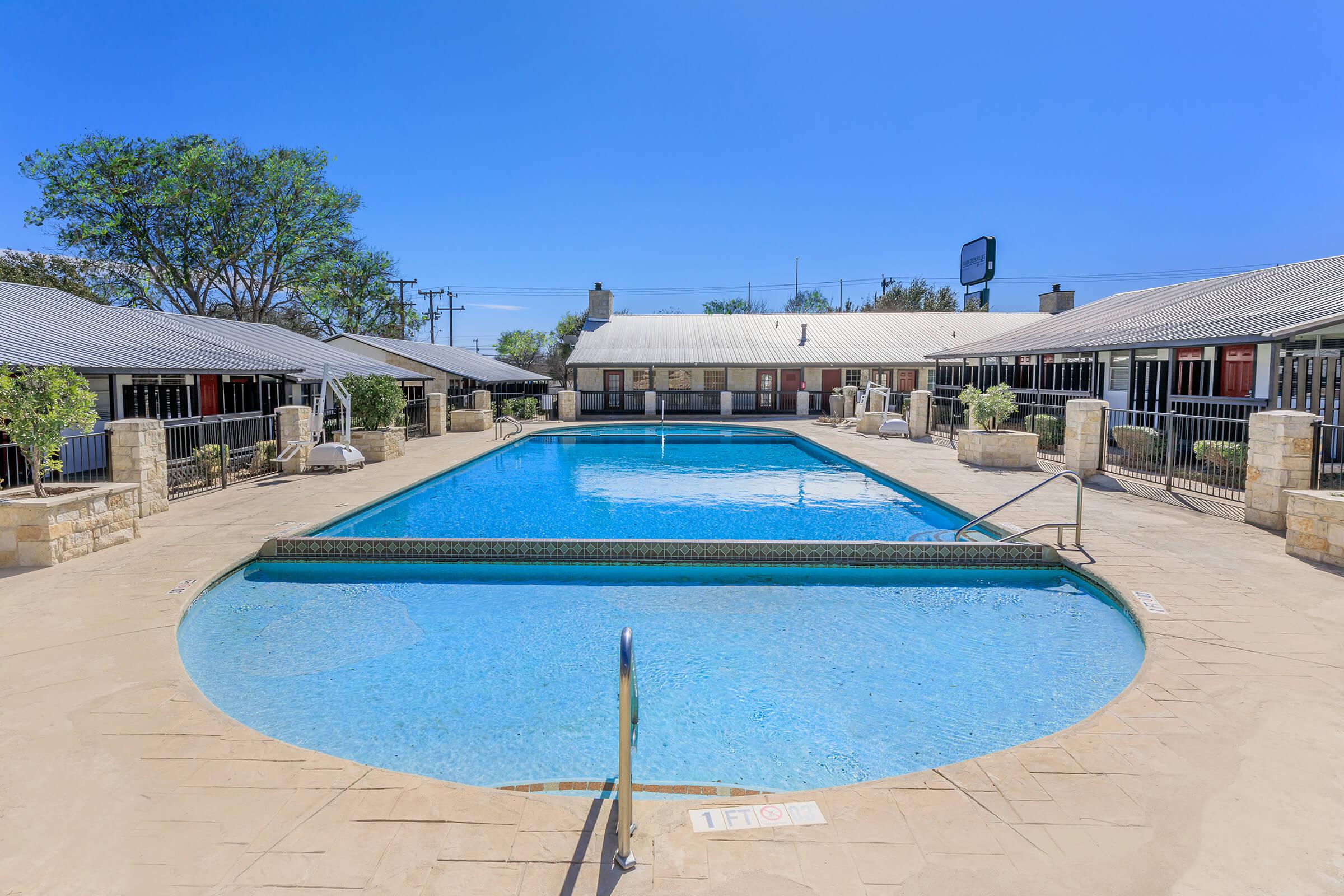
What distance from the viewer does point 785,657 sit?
5.50 metres

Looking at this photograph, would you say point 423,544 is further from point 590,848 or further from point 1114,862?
point 1114,862

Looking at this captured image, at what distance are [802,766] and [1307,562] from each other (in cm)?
611

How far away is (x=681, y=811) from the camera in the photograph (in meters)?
3.01

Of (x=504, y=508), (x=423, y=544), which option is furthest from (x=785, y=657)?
(x=504, y=508)

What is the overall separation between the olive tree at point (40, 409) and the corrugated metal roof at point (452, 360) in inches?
710

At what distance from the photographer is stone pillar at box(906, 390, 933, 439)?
65.3ft

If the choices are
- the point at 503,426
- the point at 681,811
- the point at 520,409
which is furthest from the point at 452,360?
the point at 681,811

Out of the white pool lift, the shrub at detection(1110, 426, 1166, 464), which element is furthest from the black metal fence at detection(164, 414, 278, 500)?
the shrub at detection(1110, 426, 1166, 464)

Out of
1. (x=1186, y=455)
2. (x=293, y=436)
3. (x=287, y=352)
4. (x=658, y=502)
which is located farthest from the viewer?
(x=287, y=352)

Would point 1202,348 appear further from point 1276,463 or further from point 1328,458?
point 1276,463

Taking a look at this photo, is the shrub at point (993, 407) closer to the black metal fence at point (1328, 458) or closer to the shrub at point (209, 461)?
the black metal fence at point (1328, 458)

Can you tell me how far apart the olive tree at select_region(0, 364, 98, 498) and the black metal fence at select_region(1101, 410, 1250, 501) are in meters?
13.7

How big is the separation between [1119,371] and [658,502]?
13.6 m

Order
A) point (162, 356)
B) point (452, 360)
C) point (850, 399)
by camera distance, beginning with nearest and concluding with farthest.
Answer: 1. point (162, 356)
2. point (850, 399)
3. point (452, 360)
